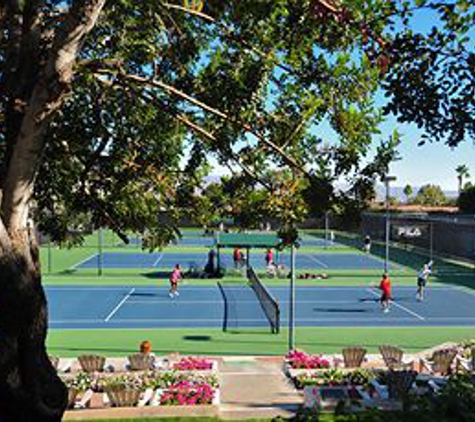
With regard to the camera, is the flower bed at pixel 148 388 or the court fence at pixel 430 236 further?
the court fence at pixel 430 236

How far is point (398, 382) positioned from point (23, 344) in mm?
9467

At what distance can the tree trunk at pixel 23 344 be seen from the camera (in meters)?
6.33

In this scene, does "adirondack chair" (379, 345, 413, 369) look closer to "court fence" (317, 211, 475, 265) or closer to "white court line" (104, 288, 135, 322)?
"white court line" (104, 288, 135, 322)

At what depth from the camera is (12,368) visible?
6.40 m

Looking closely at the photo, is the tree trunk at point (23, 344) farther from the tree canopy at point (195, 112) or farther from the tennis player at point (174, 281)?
the tennis player at point (174, 281)

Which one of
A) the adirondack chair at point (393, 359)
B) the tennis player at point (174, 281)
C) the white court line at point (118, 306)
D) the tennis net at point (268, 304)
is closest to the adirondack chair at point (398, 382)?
the adirondack chair at point (393, 359)

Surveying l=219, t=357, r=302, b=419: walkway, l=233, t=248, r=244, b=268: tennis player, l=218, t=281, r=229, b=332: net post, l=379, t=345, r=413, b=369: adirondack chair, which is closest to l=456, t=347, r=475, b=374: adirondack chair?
l=379, t=345, r=413, b=369: adirondack chair

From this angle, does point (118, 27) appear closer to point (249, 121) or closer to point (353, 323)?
point (249, 121)

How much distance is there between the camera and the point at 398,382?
13.7m

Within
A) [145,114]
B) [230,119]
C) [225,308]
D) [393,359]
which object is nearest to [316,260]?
[225,308]

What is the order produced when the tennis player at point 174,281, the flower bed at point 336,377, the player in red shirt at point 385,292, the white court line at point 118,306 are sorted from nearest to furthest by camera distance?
the flower bed at point 336,377, the white court line at point 118,306, the player in red shirt at point 385,292, the tennis player at point 174,281

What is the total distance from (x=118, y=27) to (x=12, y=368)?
523 cm

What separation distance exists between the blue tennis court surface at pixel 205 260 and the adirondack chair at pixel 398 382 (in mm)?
24889

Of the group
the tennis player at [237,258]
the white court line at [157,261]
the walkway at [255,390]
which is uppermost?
the tennis player at [237,258]
